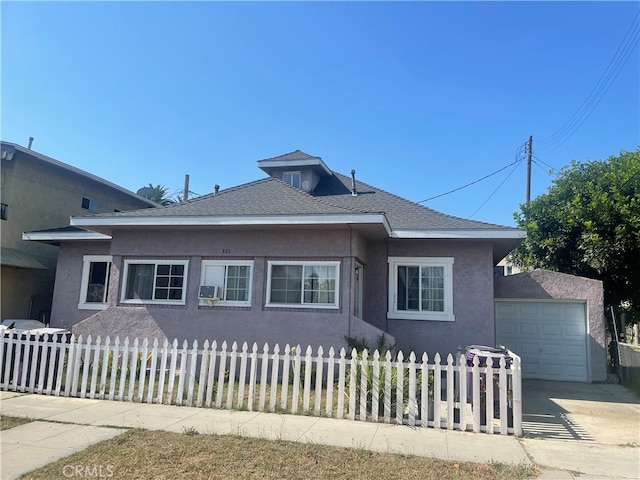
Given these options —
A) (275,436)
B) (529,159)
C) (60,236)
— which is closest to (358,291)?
(275,436)

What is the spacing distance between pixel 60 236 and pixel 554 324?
48.2ft

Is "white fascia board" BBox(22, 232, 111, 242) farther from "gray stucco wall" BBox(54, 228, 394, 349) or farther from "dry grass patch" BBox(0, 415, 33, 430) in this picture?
"dry grass patch" BBox(0, 415, 33, 430)

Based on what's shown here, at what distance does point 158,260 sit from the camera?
36.1 ft

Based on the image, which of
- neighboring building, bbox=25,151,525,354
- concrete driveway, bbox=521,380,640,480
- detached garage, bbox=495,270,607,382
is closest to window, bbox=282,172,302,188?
neighboring building, bbox=25,151,525,354

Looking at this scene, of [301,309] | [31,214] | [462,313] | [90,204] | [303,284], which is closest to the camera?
[301,309]

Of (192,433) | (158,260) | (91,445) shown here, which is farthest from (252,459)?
(158,260)

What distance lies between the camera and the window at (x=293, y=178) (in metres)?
14.0

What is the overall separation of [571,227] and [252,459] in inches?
526

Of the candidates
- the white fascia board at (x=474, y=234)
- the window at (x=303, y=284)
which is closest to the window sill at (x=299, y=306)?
the window at (x=303, y=284)

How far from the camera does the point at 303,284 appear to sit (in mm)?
10227

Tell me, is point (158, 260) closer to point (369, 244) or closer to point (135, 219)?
point (135, 219)

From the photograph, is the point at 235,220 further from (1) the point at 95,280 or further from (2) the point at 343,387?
(1) the point at 95,280

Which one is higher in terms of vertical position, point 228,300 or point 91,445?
point 228,300

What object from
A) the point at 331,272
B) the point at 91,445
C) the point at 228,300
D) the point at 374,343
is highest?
the point at 331,272
